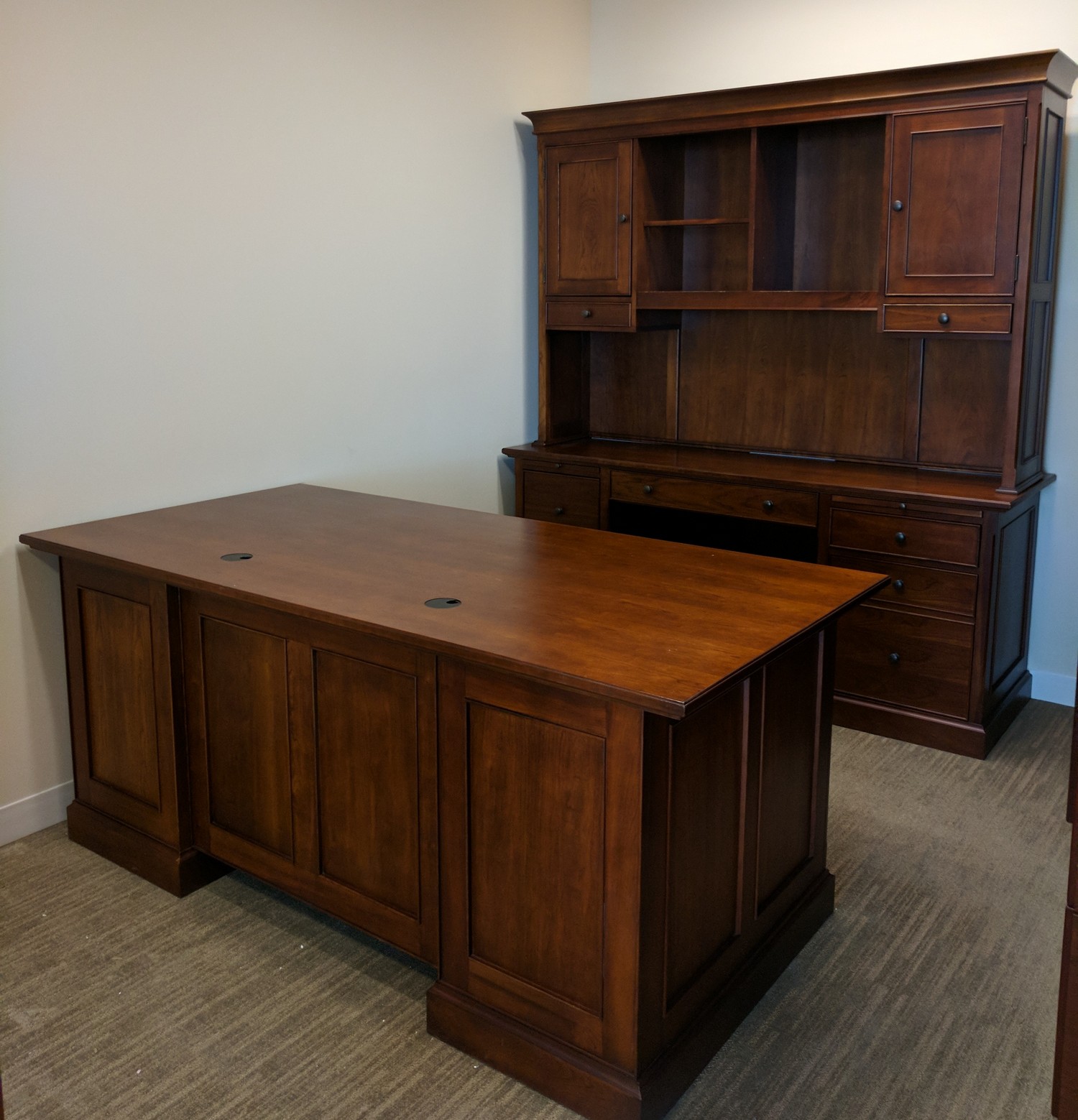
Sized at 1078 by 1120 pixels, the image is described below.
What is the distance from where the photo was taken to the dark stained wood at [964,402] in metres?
3.67

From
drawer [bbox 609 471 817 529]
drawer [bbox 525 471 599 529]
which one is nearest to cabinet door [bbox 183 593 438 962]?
drawer [bbox 525 471 599 529]

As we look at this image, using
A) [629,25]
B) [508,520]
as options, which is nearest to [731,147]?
[629,25]

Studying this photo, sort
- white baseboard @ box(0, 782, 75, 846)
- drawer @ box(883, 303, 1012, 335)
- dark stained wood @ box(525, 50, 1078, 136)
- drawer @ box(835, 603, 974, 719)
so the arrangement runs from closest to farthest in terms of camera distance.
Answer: white baseboard @ box(0, 782, 75, 846)
dark stained wood @ box(525, 50, 1078, 136)
drawer @ box(883, 303, 1012, 335)
drawer @ box(835, 603, 974, 719)

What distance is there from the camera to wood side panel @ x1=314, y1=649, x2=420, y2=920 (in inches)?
86.4

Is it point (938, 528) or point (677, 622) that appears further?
point (938, 528)

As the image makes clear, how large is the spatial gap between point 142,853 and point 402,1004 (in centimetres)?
86

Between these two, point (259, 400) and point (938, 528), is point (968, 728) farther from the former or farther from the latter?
point (259, 400)

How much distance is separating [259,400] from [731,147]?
6.40ft

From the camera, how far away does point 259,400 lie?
11.1 feet

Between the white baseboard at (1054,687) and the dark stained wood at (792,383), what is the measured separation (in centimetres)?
92

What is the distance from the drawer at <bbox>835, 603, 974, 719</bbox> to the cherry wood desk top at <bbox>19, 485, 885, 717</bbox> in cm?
113

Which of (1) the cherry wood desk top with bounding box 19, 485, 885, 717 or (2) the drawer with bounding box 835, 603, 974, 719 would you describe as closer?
(1) the cherry wood desk top with bounding box 19, 485, 885, 717

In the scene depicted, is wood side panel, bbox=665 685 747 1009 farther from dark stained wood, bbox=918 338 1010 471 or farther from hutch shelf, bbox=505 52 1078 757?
dark stained wood, bbox=918 338 1010 471

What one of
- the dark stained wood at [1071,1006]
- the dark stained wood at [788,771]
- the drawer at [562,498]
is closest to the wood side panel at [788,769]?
the dark stained wood at [788,771]
